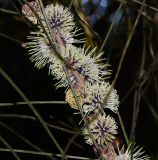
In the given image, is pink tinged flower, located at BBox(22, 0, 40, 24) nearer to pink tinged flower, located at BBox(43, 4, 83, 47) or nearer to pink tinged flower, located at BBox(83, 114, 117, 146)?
pink tinged flower, located at BBox(43, 4, 83, 47)

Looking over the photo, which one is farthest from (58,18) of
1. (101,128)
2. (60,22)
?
(101,128)

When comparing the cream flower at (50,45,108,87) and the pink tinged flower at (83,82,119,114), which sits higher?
the cream flower at (50,45,108,87)

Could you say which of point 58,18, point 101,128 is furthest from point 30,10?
point 101,128

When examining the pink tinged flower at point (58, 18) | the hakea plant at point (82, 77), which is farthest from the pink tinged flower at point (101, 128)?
the pink tinged flower at point (58, 18)

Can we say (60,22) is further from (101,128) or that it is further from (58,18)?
(101,128)

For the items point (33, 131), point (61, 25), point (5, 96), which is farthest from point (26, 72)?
point (61, 25)

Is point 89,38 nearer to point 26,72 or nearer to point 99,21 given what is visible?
point 99,21

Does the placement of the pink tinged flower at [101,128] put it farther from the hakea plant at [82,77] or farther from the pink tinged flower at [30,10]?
the pink tinged flower at [30,10]

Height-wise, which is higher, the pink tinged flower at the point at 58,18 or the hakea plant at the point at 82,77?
the pink tinged flower at the point at 58,18

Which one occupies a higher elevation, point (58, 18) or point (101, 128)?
point (58, 18)

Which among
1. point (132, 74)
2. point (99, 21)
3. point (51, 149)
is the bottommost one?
point (51, 149)

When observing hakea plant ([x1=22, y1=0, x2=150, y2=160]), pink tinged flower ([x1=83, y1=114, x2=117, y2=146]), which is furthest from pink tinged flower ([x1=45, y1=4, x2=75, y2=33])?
pink tinged flower ([x1=83, y1=114, x2=117, y2=146])
